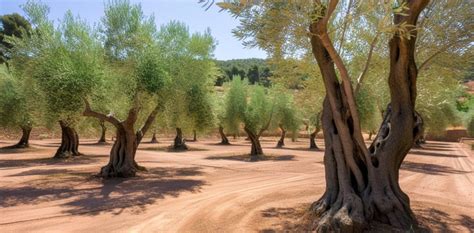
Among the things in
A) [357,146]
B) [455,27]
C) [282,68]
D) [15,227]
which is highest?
[455,27]

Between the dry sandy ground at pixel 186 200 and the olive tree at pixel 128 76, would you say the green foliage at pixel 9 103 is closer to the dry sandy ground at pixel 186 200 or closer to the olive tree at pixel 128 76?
the dry sandy ground at pixel 186 200

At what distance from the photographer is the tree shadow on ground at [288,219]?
7.87 metres

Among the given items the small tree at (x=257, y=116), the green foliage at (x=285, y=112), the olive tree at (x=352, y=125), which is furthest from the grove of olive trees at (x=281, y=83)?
the green foliage at (x=285, y=112)

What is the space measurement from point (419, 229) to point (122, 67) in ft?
40.8

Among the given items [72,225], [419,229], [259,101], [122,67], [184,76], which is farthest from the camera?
[259,101]

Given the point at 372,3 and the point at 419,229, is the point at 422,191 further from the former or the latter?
the point at 372,3

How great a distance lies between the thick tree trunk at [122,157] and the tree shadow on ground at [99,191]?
562 mm

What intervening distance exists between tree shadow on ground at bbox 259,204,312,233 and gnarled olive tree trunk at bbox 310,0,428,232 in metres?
0.37

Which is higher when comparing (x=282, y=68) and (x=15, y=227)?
(x=282, y=68)

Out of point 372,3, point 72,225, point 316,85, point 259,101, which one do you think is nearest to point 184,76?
point 316,85

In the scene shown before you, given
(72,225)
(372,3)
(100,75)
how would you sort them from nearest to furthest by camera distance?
(372,3) → (72,225) → (100,75)

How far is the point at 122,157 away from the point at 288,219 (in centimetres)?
999

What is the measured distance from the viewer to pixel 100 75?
46.8 feet

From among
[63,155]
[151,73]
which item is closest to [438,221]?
[151,73]
